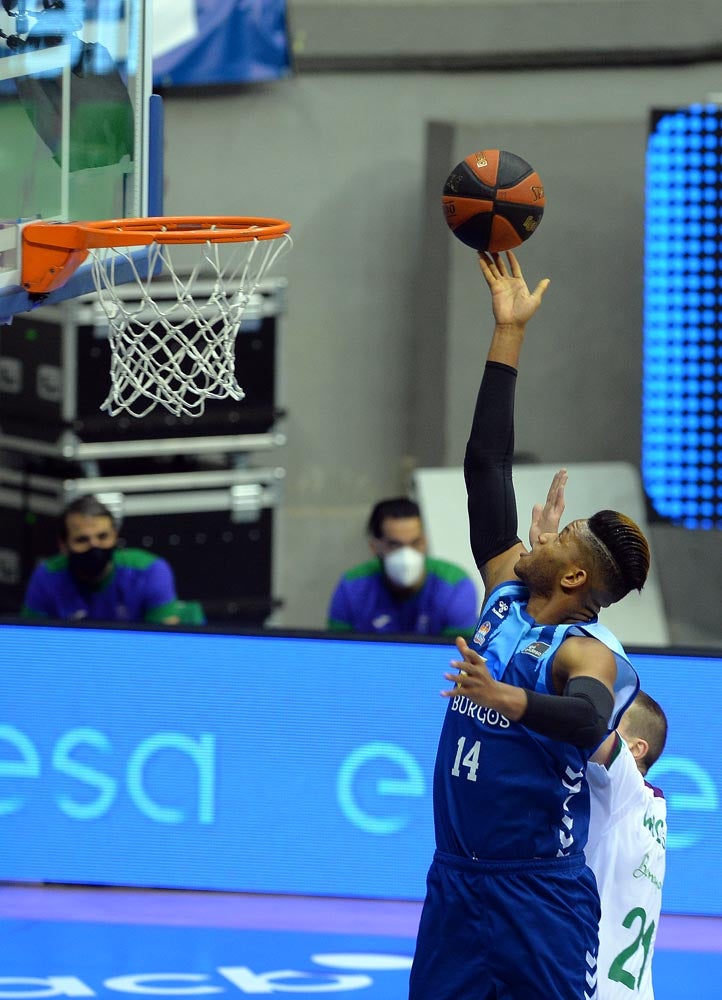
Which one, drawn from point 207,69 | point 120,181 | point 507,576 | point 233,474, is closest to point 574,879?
point 507,576

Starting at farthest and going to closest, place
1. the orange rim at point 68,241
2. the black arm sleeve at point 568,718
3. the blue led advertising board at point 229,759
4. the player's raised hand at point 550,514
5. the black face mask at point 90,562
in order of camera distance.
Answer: the black face mask at point 90,562 < the blue led advertising board at point 229,759 < the orange rim at point 68,241 < the player's raised hand at point 550,514 < the black arm sleeve at point 568,718

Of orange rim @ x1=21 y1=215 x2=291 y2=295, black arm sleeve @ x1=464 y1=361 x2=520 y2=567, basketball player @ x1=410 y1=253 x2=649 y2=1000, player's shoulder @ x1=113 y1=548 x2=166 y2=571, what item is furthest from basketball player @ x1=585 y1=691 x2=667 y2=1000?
player's shoulder @ x1=113 y1=548 x2=166 y2=571

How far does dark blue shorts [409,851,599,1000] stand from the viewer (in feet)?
12.3

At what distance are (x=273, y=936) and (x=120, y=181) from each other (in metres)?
3.08

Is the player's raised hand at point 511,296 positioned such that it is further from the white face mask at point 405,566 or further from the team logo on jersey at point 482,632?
the white face mask at point 405,566

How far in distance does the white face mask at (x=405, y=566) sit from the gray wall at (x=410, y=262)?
3.38 metres

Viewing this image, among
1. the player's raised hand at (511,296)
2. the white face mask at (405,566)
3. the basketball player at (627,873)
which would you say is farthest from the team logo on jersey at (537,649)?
the white face mask at (405,566)

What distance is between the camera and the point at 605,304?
1130 centimetres

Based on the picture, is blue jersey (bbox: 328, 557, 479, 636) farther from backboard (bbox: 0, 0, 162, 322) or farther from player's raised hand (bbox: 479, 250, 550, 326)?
player's raised hand (bbox: 479, 250, 550, 326)

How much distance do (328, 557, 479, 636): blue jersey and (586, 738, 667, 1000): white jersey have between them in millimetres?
3498

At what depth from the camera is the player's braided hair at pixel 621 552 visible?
12.3ft

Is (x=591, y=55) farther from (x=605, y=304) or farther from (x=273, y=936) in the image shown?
(x=273, y=936)

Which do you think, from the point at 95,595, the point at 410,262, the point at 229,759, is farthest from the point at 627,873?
the point at 410,262

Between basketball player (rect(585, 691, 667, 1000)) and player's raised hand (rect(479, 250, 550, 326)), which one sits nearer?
player's raised hand (rect(479, 250, 550, 326))
